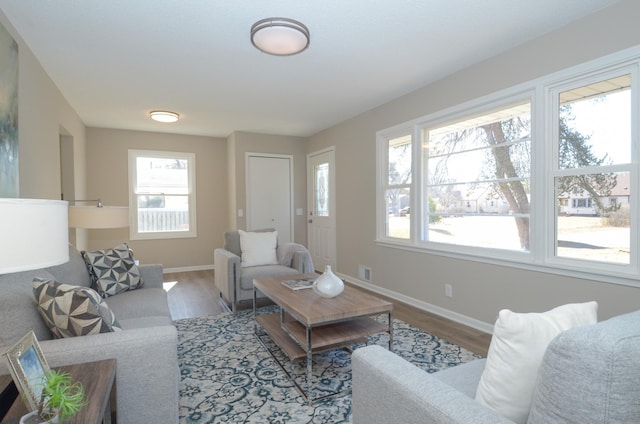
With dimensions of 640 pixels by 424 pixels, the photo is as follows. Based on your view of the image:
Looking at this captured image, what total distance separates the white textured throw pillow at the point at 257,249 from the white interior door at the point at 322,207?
154cm

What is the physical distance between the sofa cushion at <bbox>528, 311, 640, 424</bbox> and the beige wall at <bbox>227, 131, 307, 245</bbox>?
16.9ft

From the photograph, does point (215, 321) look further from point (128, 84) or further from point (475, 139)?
point (475, 139)

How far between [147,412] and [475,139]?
10.5 ft

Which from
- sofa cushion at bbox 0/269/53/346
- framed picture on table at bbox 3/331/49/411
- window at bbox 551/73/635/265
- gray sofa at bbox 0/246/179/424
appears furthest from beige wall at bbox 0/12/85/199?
window at bbox 551/73/635/265

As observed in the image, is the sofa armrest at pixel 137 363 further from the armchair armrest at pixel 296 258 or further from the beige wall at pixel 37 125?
the armchair armrest at pixel 296 258

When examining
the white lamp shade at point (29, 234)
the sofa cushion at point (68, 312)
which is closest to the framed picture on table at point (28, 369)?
the white lamp shade at point (29, 234)

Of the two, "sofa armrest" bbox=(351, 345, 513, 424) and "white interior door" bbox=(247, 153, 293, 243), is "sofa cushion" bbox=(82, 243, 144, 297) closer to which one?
"sofa armrest" bbox=(351, 345, 513, 424)

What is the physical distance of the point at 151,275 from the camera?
→ 2.93 meters

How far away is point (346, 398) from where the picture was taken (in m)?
1.94

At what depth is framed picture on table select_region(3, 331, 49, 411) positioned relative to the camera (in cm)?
84

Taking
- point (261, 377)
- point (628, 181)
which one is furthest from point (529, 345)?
point (628, 181)

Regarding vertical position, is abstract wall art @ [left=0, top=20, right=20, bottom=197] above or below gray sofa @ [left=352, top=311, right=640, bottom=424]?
above

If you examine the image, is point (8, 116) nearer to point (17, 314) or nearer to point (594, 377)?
point (17, 314)

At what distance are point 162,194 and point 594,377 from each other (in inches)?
235
